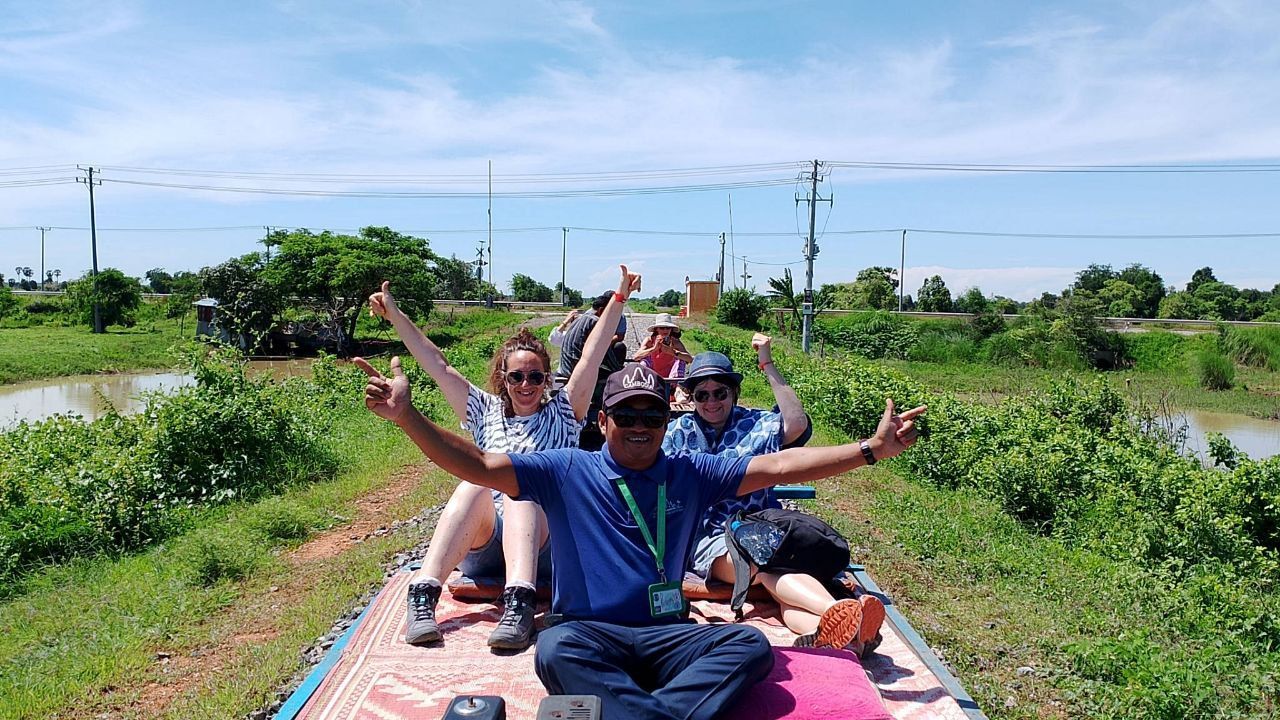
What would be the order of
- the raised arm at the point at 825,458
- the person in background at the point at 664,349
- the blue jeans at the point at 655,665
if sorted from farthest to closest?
the person in background at the point at 664,349 → the raised arm at the point at 825,458 → the blue jeans at the point at 655,665

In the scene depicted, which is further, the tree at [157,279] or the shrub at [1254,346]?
the tree at [157,279]

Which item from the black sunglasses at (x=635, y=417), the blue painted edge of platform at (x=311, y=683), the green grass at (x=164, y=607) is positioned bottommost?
the green grass at (x=164, y=607)

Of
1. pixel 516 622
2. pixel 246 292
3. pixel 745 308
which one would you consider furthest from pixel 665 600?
pixel 745 308

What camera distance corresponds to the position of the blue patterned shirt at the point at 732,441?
4473mm

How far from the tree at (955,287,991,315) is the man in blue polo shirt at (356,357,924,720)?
146 ft

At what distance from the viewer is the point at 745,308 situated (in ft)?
133

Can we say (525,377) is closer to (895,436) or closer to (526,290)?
(895,436)

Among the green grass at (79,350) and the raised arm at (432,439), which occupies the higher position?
the raised arm at (432,439)

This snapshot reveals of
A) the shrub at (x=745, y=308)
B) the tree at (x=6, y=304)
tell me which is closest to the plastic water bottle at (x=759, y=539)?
the shrub at (x=745, y=308)

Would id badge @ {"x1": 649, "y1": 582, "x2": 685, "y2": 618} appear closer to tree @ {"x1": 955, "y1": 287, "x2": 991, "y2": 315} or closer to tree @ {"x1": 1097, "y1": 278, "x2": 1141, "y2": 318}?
tree @ {"x1": 955, "y1": 287, "x2": 991, "y2": 315}

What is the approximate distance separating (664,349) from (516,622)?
373 cm

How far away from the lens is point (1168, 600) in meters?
5.90

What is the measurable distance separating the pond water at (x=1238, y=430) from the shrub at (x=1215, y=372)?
5.25m

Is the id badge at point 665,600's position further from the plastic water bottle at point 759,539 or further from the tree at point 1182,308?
the tree at point 1182,308
